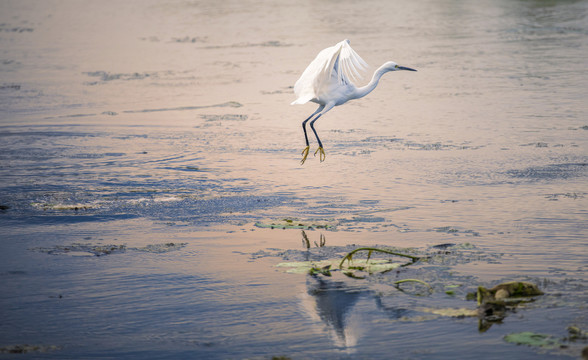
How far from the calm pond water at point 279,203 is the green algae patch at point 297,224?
56 millimetres

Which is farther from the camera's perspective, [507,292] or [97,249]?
Result: [97,249]

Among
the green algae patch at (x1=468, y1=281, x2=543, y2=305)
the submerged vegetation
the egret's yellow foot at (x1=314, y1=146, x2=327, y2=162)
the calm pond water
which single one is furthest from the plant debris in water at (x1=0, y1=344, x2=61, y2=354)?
the egret's yellow foot at (x1=314, y1=146, x2=327, y2=162)

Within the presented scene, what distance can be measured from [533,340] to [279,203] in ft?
13.6

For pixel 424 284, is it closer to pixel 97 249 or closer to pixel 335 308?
pixel 335 308

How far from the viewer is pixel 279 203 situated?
8562 mm

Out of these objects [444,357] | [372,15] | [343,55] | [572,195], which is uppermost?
[372,15]

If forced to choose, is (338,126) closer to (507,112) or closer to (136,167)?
(507,112)

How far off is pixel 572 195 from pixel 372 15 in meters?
21.5

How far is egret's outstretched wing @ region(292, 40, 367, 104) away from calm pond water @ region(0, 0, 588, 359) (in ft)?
3.06

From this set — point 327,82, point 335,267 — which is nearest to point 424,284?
point 335,267

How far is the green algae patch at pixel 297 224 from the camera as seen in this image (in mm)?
7510

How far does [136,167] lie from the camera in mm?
10422

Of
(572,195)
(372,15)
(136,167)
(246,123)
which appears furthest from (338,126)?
(372,15)

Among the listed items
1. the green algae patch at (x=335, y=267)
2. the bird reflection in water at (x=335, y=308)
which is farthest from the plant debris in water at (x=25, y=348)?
the green algae patch at (x=335, y=267)
